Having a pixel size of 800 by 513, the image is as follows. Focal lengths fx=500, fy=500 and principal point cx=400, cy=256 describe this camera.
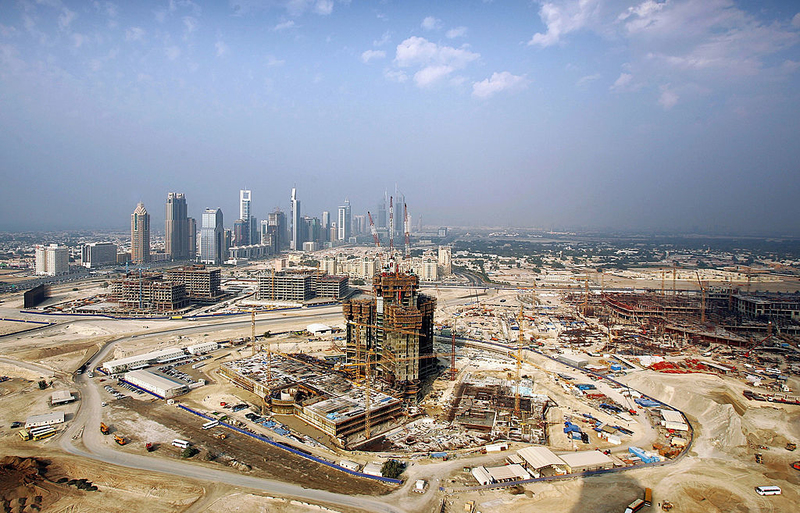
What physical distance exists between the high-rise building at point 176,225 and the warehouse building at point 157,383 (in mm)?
72769

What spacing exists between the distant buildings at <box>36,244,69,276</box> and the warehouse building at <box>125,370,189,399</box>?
54921mm

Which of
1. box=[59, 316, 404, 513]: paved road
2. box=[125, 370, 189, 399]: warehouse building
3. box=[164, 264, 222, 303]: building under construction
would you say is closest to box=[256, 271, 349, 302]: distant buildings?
box=[164, 264, 222, 303]: building under construction

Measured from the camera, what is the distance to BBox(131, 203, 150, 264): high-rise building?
8306 centimetres

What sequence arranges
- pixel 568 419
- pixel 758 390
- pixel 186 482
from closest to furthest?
pixel 186 482 → pixel 568 419 → pixel 758 390

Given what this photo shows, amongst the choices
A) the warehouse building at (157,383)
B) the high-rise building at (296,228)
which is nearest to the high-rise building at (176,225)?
the high-rise building at (296,228)

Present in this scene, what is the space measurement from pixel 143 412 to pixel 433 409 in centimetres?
1257

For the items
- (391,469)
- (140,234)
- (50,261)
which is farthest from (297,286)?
(140,234)

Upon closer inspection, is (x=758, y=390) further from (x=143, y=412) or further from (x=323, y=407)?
(x=143, y=412)

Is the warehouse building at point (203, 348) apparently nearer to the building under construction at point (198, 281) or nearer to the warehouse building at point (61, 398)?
the warehouse building at point (61, 398)

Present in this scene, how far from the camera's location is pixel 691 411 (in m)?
22.0

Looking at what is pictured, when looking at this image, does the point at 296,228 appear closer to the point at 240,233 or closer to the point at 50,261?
the point at 240,233

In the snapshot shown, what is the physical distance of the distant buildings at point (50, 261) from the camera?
227 ft

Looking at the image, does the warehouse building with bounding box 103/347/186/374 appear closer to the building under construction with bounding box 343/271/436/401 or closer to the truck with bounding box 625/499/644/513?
the building under construction with bounding box 343/271/436/401

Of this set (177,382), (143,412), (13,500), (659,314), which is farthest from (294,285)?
(13,500)
